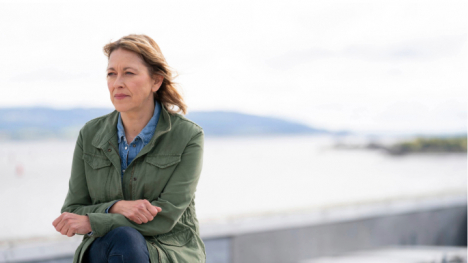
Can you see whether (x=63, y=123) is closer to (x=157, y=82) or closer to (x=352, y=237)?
(x=352, y=237)

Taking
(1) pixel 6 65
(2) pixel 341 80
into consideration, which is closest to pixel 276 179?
(2) pixel 341 80

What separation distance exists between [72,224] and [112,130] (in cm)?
37

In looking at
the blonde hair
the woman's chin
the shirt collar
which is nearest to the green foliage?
the blonde hair

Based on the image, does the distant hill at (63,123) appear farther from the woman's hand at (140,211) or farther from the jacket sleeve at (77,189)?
the woman's hand at (140,211)

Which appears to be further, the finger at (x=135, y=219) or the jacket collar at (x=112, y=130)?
the jacket collar at (x=112, y=130)

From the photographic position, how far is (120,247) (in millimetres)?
1320

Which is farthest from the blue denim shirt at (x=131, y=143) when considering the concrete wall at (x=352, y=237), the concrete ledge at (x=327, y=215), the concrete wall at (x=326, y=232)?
the concrete wall at (x=352, y=237)

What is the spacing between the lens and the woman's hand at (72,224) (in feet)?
4.61

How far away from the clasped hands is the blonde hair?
42cm

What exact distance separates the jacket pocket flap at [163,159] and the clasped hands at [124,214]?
5.7 inches

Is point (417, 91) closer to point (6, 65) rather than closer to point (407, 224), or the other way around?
point (6, 65)

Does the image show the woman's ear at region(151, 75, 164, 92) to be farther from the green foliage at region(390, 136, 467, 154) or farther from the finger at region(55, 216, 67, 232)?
the green foliage at region(390, 136, 467, 154)

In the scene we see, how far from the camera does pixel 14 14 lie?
16.6 metres

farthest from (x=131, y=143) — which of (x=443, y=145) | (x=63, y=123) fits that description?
(x=443, y=145)
